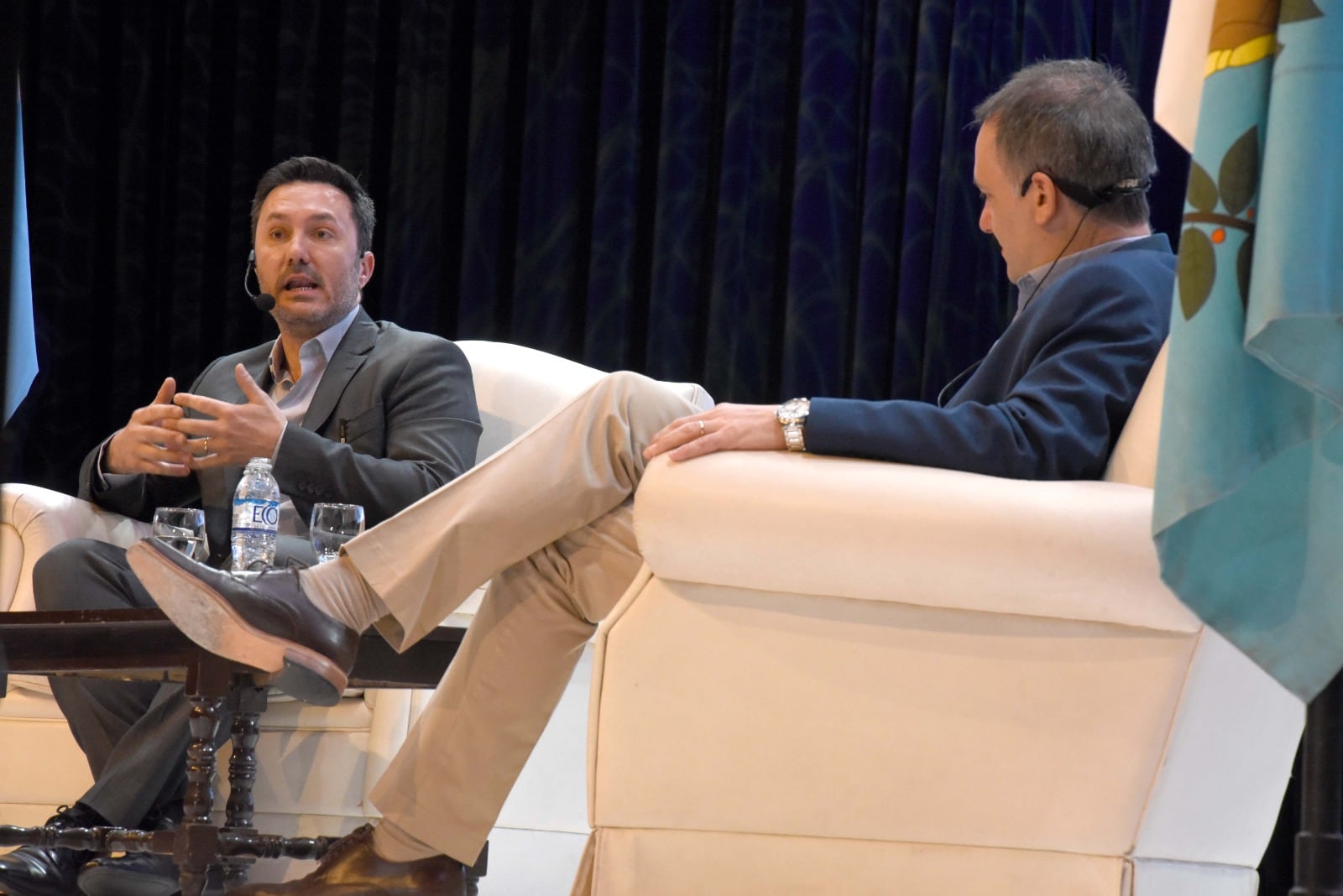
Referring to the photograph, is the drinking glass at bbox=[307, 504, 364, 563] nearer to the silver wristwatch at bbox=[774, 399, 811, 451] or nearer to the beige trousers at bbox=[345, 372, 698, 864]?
the beige trousers at bbox=[345, 372, 698, 864]

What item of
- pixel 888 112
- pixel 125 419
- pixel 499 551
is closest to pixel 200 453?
pixel 499 551

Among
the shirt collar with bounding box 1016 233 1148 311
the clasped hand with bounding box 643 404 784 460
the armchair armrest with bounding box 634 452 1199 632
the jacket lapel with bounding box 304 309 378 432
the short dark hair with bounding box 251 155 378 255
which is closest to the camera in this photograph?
the armchair armrest with bounding box 634 452 1199 632

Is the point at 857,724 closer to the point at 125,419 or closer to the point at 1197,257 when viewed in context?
the point at 1197,257

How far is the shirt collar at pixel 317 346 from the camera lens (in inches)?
106

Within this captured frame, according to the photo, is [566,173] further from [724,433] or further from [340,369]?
[724,433]

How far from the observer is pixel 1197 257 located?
1.00 meters

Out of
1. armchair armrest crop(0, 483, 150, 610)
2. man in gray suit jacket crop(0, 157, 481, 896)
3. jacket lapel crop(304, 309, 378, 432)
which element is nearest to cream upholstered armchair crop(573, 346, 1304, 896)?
man in gray suit jacket crop(0, 157, 481, 896)

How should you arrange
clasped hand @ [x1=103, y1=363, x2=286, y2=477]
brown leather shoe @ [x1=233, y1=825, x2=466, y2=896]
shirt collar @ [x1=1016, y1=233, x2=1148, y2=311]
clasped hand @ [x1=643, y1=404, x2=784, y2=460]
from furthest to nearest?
clasped hand @ [x1=103, y1=363, x2=286, y2=477]
shirt collar @ [x1=1016, y1=233, x2=1148, y2=311]
brown leather shoe @ [x1=233, y1=825, x2=466, y2=896]
clasped hand @ [x1=643, y1=404, x2=784, y2=460]

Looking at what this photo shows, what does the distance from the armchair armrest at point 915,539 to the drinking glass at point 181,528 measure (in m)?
0.98

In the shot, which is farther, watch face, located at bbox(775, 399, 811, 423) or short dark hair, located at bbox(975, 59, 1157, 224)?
short dark hair, located at bbox(975, 59, 1157, 224)

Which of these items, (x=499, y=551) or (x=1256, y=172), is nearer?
(x=1256, y=172)

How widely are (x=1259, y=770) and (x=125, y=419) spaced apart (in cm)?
293

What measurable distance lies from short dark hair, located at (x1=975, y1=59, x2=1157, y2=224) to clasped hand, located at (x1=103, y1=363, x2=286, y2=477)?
122cm

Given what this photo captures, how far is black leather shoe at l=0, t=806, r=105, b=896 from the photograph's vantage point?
6.86ft
